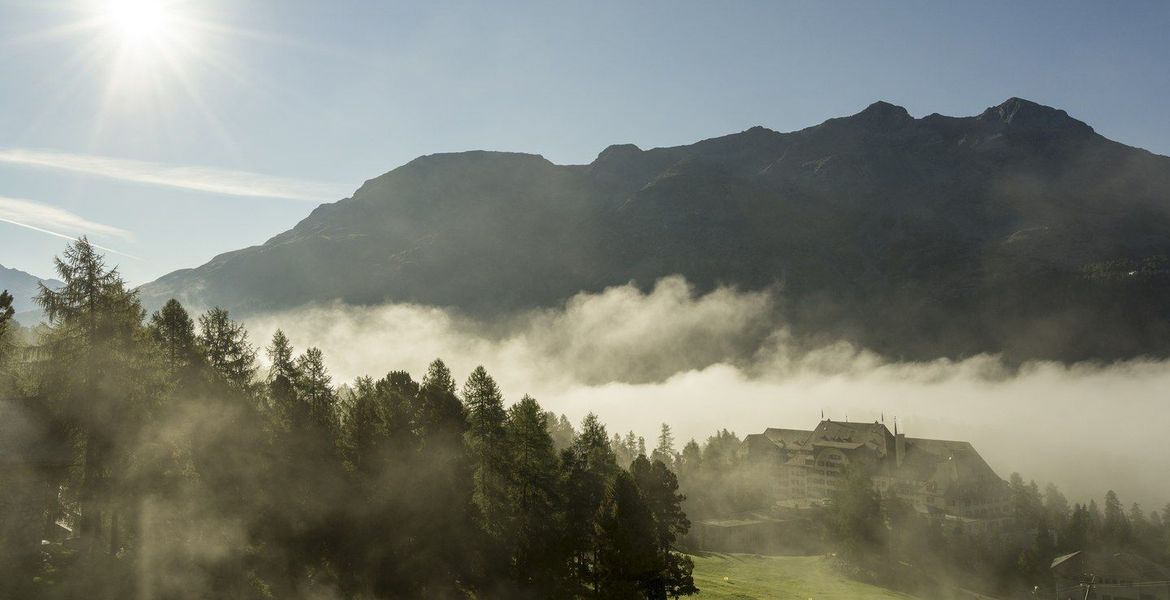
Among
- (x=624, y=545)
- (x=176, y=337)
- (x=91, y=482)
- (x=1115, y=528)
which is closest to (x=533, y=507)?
(x=624, y=545)

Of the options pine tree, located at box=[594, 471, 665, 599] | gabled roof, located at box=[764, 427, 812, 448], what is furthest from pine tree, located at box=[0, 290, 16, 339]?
gabled roof, located at box=[764, 427, 812, 448]

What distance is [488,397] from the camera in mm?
41688

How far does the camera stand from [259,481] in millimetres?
36500

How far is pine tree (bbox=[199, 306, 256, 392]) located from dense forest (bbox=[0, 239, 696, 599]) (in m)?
0.17

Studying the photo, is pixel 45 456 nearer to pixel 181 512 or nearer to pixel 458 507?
pixel 181 512

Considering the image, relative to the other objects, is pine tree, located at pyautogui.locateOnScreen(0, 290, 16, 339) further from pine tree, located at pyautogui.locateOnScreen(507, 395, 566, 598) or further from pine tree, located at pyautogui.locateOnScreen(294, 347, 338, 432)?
pine tree, located at pyautogui.locateOnScreen(507, 395, 566, 598)

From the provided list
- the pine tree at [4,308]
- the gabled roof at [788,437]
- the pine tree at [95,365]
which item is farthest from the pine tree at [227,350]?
the gabled roof at [788,437]

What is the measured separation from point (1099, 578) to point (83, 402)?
142367 mm

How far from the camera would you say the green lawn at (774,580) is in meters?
67.4

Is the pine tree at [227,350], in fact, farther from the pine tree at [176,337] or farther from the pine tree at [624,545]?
the pine tree at [624,545]

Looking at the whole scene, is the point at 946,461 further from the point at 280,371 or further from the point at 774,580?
the point at 280,371

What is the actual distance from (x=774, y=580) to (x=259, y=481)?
6415 cm

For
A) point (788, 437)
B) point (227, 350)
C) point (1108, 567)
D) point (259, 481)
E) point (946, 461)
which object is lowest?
point (1108, 567)

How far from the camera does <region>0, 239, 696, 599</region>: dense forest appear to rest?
32.8 m
